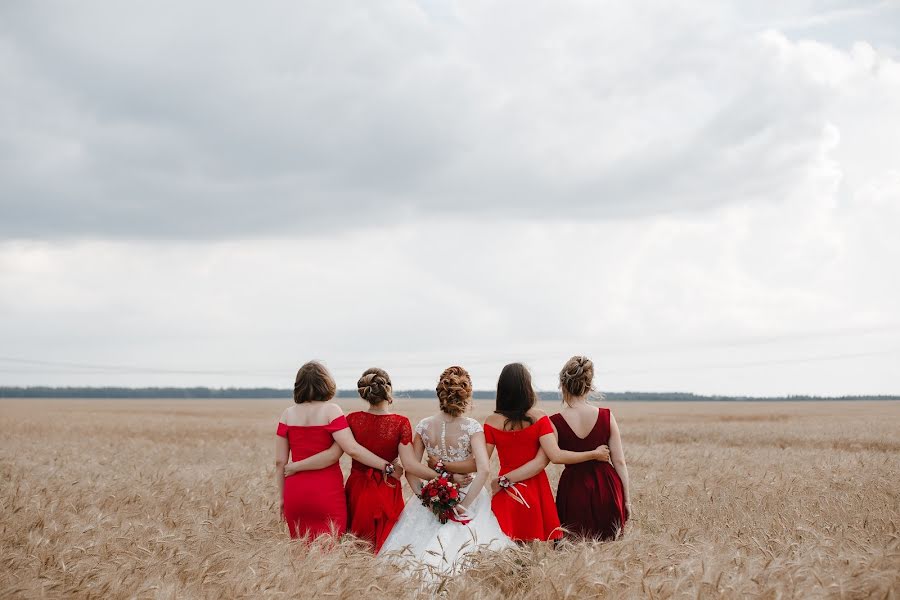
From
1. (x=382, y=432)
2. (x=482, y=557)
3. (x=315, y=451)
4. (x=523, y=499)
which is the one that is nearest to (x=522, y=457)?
(x=523, y=499)

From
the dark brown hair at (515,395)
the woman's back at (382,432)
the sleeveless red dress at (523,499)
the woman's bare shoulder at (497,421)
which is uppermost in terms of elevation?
the dark brown hair at (515,395)

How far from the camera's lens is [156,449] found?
20.7 meters

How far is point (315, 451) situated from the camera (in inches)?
290

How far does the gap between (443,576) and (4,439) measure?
69.0 ft

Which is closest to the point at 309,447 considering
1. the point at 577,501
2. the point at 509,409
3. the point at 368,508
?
the point at 368,508

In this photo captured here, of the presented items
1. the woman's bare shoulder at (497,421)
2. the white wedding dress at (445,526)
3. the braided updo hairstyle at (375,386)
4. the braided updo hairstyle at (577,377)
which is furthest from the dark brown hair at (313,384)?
the braided updo hairstyle at (577,377)

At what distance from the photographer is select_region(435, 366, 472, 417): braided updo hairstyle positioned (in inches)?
271

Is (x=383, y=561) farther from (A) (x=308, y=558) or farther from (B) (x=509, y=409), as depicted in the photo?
(B) (x=509, y=409)

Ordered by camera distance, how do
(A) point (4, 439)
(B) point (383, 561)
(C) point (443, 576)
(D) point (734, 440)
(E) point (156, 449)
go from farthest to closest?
(D) point (734, 440), (A) point (4, 439), (E) point (156, 449), (B) point (383, 561), (C) point (443, 576)

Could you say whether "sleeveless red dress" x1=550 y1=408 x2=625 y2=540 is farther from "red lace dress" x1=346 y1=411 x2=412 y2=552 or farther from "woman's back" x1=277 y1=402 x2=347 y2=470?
"woman's back" x1=277 y1=402 x2=347 y2=470

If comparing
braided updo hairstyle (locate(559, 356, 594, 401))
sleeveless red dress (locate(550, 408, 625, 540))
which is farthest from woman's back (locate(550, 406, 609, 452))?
braided updo hairstyle (locate(559, 356, 594, 401))

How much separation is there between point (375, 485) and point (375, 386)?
1.01 m

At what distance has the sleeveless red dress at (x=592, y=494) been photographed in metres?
7.19

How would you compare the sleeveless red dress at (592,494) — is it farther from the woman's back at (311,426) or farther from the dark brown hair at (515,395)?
the woman's back at (311,426)
